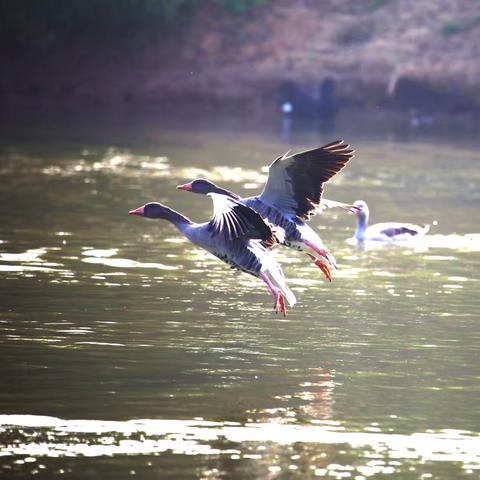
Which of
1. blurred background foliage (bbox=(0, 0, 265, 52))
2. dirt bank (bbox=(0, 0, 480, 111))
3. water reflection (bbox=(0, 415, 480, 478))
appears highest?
blurred background foliage (bbox=(0, 0, 265, 52))

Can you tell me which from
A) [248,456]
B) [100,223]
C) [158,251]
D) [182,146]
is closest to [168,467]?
[248,456]

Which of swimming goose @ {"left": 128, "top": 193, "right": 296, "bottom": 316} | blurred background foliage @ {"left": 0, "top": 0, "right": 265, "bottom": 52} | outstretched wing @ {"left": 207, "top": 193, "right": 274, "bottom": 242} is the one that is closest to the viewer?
outstretched wing @ {"left": 207, "top": 193, "right": 274, "bottom": 242}

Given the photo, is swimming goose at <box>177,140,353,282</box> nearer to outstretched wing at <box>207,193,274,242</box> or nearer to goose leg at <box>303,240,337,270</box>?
goose leg at <box>303,240,337,270</box>

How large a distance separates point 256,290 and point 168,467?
6885 millimetres

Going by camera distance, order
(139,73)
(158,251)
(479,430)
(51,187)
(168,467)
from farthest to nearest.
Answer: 1. (139,73)
2. (51,187)
3. (158,251)
4. (479,430)
5. (168,467)

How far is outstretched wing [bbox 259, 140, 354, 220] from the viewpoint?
15086mm

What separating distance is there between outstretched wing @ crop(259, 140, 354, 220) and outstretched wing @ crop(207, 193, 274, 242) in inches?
45.4

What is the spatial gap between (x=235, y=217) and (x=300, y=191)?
190cm

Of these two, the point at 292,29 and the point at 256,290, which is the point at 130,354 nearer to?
the point at 256,290

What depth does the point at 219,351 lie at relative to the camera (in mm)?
12828

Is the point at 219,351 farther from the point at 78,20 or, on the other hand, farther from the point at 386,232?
the point at 78,20

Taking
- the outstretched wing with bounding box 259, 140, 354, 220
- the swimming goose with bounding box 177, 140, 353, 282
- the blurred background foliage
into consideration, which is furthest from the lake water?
the blurred background foliage

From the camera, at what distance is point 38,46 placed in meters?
49.3

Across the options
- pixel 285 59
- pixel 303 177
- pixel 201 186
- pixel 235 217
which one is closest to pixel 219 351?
pixel 235 217
